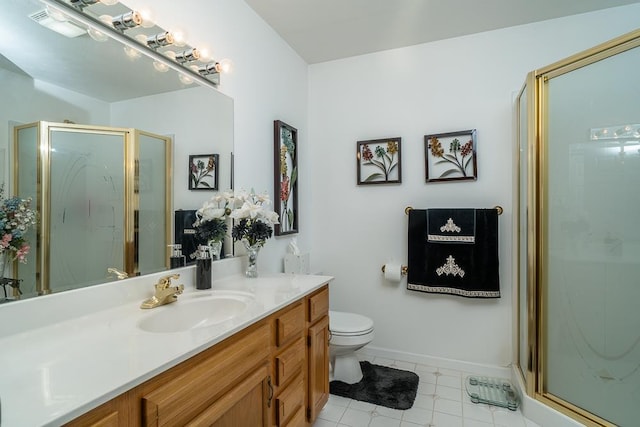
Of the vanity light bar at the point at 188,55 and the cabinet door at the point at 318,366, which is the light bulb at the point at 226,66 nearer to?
the vanity light bar at the point at 188,55

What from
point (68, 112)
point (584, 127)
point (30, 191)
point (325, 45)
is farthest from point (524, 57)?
point (30, 191)

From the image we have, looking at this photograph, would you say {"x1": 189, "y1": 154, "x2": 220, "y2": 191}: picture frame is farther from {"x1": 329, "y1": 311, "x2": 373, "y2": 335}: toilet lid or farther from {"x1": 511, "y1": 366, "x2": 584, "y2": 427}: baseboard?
{"x1": 511, "y1": 366, "x2": 584, "y2": 427}: baseboard

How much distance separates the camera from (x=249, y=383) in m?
1.10

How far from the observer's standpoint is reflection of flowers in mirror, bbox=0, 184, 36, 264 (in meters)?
0.94

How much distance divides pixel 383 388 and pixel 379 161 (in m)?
1.63

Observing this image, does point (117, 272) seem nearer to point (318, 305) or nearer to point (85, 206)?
point (85, 206)

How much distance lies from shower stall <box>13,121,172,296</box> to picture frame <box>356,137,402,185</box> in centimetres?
157

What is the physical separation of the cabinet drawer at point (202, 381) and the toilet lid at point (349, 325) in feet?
3.12

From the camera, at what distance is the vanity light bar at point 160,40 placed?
1378mm

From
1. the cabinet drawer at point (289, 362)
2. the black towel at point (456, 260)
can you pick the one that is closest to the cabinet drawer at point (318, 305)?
the cabinet drawer at point (289, 362)

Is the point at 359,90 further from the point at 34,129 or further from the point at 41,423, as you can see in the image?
the point at 41,423

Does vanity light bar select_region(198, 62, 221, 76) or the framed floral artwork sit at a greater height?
vanity light bar select_region(198, 62, 221, 76)

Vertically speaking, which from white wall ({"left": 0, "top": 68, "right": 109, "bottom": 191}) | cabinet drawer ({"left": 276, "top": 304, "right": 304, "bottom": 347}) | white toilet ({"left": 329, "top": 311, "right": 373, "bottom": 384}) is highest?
white wall ({"left": 0, "top": 68, "right": 109, "bottom": 191})

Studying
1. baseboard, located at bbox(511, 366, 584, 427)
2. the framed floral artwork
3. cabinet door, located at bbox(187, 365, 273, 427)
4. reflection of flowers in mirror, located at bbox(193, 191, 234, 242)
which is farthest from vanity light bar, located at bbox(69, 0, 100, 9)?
baseboard, located at bbox(511, 366, 584, 427)
